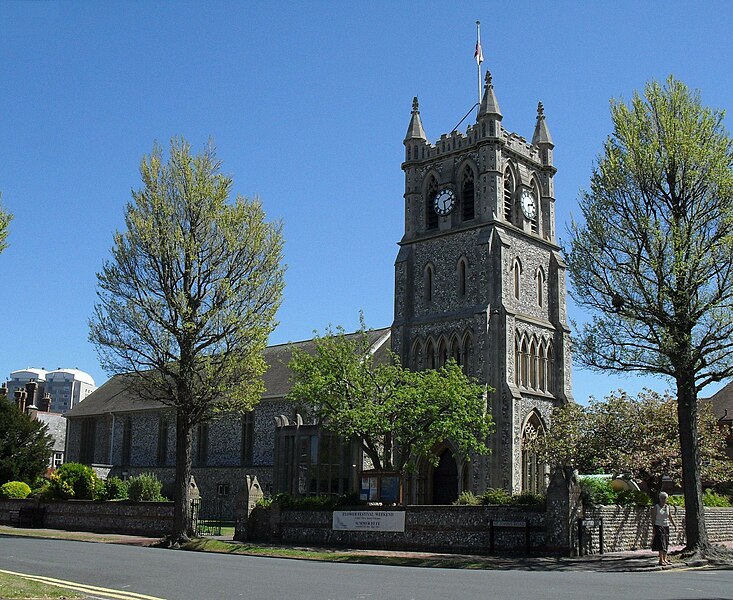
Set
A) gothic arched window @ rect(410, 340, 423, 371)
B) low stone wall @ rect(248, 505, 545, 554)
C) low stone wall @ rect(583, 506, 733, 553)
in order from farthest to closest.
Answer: gothic arched window @ rect(410, 340, 423, 371)
low stone wall @ rect(248, 505, 545, 554)
low stone wall @ rect(583, 506, 733, 553)

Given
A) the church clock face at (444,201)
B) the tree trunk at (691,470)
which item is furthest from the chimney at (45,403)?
the tree trunk at (691,470)

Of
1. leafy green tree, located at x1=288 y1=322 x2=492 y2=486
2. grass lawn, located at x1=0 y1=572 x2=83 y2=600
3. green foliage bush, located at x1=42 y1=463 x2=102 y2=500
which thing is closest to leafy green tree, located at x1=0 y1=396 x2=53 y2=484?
green foliage bush, located at x1=42 y1=463 x2=102 y2=500

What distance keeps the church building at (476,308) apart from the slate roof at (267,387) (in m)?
0.36

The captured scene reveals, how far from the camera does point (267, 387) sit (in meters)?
51.2

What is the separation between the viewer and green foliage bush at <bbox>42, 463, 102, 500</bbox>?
40188 mm

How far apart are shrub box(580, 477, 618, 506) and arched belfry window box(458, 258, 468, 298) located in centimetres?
1610

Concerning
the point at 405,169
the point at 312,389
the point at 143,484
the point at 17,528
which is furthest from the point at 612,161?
the point at 17,528

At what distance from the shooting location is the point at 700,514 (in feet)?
74.1

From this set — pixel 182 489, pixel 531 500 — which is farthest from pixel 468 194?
pixel 182 489

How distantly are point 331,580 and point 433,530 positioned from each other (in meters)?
10.8

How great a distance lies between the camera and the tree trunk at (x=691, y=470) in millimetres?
22281

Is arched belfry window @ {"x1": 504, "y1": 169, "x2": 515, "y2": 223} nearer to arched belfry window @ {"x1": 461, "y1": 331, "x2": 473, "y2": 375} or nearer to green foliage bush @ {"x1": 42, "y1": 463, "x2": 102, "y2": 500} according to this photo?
arched belfry window @ {"x1": 461, "y1": 331, "x2": 473, "y2": 375}

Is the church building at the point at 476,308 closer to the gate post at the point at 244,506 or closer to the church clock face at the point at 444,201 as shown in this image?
the church clock face at the point at 444,201

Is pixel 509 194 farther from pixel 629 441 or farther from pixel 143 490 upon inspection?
pixel 143 490
